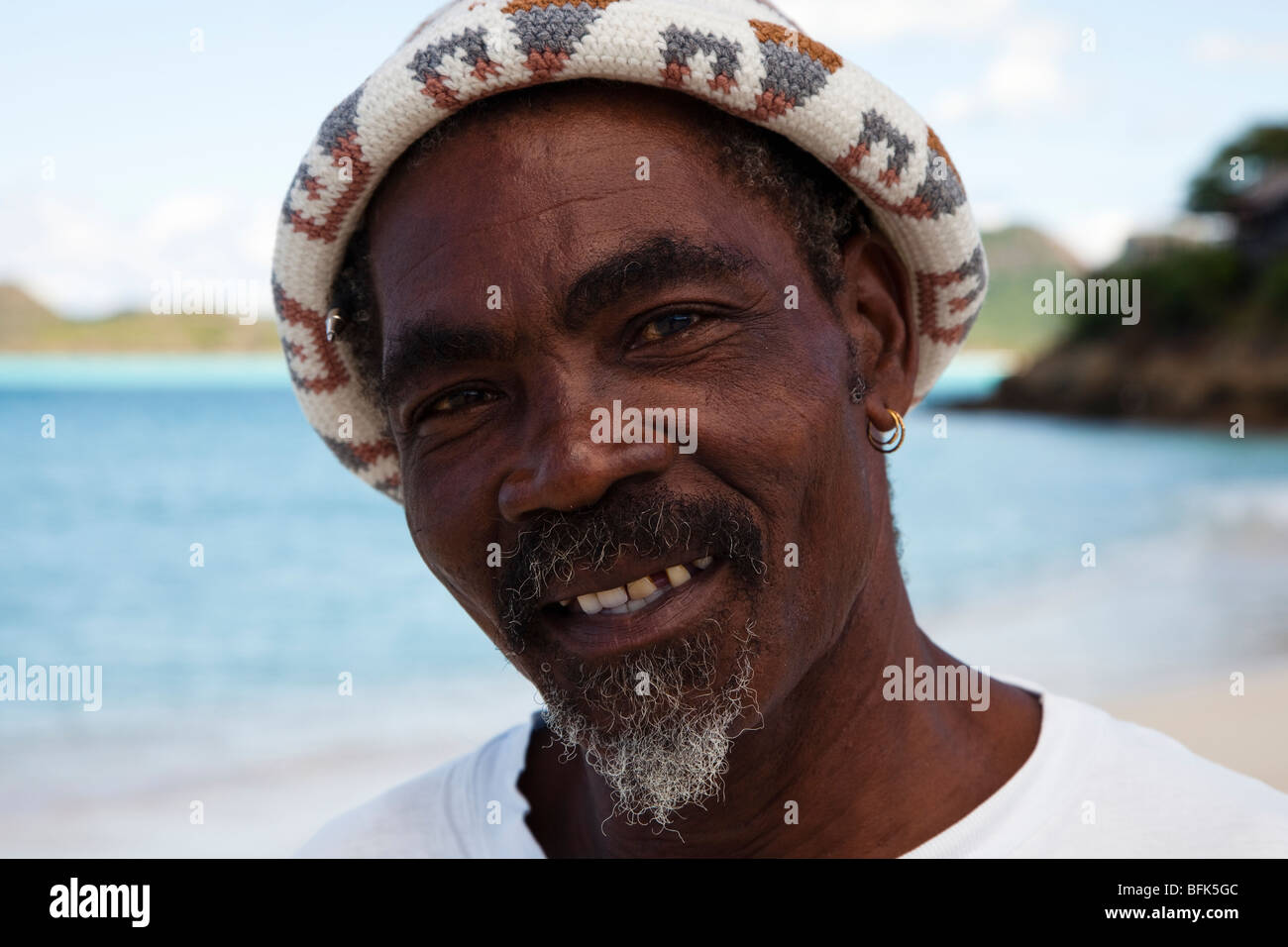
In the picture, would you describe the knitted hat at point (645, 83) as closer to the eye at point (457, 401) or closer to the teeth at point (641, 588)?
the eye at point (457, 401)

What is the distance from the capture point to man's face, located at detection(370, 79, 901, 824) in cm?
181

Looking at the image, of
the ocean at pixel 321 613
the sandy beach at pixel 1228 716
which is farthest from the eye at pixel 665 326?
the sandy beach at pixel 1228 716

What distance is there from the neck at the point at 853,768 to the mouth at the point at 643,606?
347 millimetres

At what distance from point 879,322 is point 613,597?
81 cm

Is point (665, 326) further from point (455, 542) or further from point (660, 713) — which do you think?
point (660, 713)

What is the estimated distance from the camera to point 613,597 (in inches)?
73.4

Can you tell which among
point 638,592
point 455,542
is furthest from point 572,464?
point 455,542

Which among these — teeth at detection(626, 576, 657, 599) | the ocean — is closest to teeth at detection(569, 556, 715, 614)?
teeth at detection(626, 576, 657, 599)

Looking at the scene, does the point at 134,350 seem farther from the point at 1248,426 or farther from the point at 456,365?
the point at 456,365

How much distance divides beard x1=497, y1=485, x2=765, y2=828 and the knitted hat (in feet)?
2.29

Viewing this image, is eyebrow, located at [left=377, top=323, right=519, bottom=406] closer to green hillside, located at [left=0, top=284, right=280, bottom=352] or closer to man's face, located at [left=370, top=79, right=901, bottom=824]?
man's face, located at [left=370, top=79, right=901, bottom=824]

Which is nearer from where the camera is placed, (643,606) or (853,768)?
(643,606)
